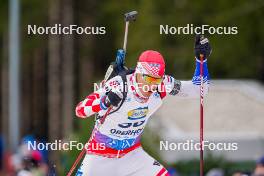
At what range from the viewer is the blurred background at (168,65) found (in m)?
18.1

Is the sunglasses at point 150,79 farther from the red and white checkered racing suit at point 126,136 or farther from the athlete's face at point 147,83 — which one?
the red and white checkered racing suit at point 126,136

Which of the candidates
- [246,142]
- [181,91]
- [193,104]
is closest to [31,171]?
[181,91]

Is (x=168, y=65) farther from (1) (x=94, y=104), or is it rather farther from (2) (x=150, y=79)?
(1) (x=94, y=104)

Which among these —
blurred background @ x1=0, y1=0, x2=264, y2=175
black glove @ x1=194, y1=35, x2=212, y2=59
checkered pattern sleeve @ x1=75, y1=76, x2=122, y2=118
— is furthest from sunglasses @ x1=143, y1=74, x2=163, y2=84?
blurred background @ x1=0, y1=0, x2=264, y2=175

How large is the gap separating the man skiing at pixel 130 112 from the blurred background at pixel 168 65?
17.0 ft

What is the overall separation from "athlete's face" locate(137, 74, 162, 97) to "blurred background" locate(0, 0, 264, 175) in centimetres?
559

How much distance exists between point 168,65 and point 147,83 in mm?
17296

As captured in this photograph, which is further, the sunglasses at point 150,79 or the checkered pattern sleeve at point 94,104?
the sunglasses at point 150,79

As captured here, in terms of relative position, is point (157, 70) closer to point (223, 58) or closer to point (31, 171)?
point (31, 171)

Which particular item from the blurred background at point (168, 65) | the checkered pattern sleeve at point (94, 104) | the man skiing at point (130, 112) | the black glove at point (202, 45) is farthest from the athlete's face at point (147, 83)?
the blurred background at point (168, 65)

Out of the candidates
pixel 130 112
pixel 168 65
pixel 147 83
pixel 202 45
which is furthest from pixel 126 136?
pixel 168 65

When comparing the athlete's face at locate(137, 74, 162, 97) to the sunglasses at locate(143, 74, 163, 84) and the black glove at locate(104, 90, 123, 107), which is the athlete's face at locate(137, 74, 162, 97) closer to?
the sunglasses at locate(143, 74, 163, 84)

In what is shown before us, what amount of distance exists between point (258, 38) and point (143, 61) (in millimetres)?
16600

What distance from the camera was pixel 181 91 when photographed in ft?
31.2
